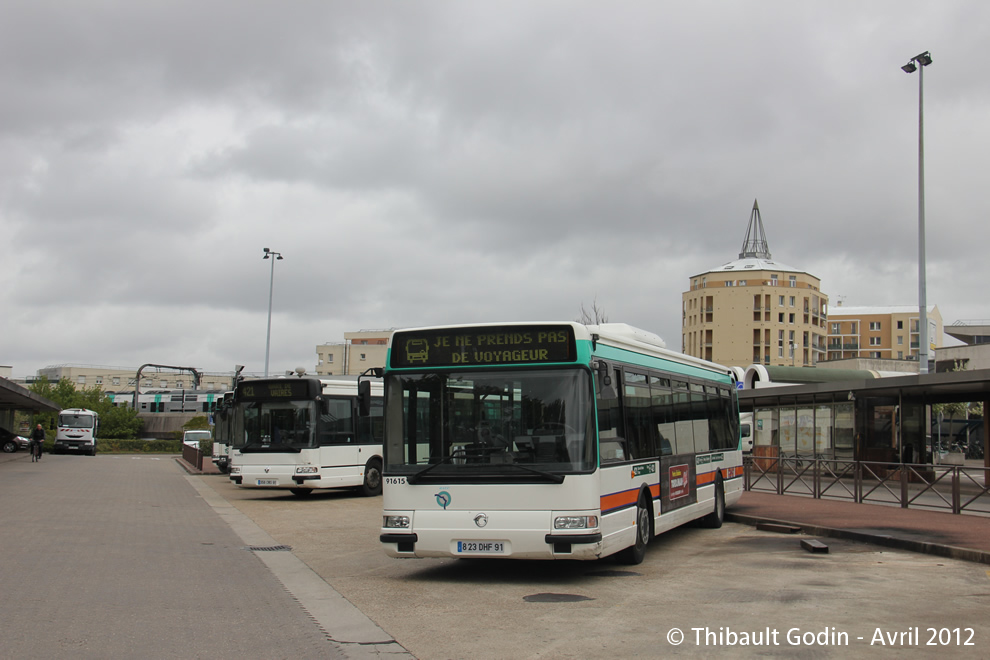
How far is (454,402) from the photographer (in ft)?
34.3

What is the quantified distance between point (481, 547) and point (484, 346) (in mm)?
2219

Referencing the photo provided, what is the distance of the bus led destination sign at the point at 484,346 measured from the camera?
1030cm

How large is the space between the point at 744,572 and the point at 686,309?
11468 centimetres

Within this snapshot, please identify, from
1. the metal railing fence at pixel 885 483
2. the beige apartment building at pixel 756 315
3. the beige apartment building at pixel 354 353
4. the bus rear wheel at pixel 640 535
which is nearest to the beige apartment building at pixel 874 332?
the beige apartment building at pixel 756 315

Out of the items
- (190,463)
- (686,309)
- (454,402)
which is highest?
(686,309)

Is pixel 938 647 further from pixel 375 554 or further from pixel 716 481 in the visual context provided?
pixel 716 481

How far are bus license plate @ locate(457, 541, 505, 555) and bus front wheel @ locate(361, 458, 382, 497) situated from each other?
14.5 metres

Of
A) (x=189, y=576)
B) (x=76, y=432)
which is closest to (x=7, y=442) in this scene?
(x=76, y=432)

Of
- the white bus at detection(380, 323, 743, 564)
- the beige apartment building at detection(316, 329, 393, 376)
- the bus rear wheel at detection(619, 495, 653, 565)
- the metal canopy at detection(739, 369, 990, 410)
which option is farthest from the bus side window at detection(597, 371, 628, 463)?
the beige apartment building at detection(316, 329, 393, 376)

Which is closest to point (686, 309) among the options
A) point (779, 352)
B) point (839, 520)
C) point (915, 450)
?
point (779, 352)

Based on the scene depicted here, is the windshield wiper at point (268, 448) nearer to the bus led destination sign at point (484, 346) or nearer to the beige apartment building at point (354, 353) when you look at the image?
the bus led destination sign at point (484, 346)

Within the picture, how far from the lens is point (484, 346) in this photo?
1052 centimetres

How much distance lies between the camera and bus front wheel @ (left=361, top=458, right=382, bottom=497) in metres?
24.3

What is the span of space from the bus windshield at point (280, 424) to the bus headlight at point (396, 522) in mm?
12542
